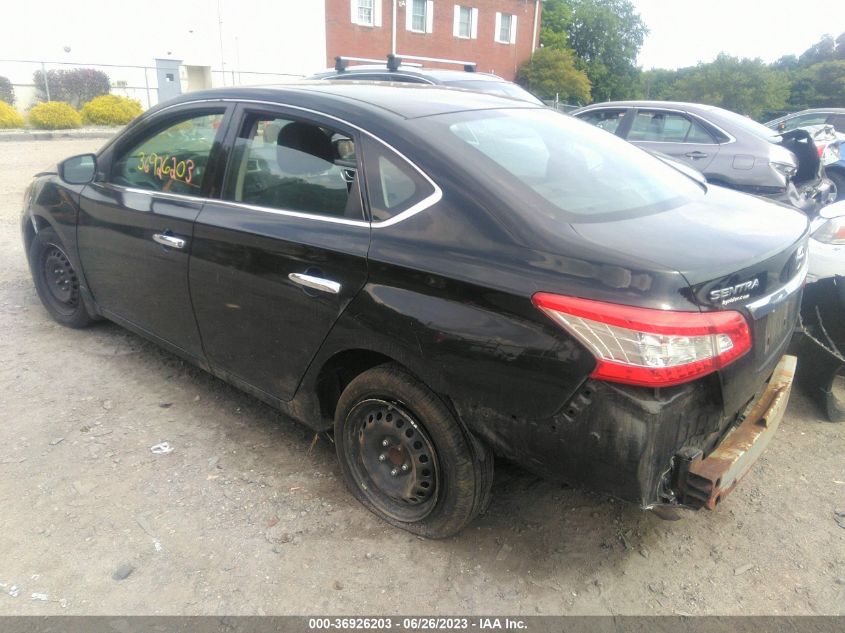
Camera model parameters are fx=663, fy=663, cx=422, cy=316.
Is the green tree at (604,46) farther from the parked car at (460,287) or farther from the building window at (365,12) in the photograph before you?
the parked car at (460,287)

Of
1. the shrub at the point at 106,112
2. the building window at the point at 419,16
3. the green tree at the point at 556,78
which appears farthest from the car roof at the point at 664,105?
the green tree at the point at 556,78

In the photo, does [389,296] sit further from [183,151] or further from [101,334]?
[101,334]

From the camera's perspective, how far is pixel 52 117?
61.1 feet

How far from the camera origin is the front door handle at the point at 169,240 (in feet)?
10.3

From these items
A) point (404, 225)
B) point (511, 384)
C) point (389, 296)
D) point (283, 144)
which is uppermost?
point (283, 144)

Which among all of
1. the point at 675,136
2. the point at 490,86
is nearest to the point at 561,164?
the point at 675,136

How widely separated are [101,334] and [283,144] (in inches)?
93.2

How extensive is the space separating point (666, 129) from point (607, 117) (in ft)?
2.90

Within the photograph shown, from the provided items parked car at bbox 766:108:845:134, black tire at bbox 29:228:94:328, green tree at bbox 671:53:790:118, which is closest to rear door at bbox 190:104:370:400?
black tire at bbox 29:228:94:328

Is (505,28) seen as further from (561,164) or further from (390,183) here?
(390,183)

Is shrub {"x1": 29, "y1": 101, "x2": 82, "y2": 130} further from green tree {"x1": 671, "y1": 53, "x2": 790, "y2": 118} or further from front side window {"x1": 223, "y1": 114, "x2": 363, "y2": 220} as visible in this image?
green tree {"x1": 671, "y1": 53, "x2": 790, "y2": 118}

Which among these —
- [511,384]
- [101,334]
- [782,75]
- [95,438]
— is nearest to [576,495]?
[511,384]

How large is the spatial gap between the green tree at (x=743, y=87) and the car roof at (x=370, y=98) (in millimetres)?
36947

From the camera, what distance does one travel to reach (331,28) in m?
31.9
